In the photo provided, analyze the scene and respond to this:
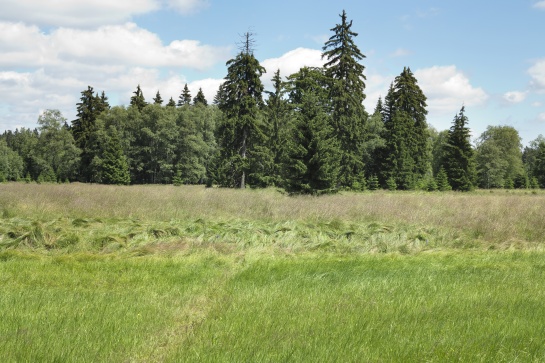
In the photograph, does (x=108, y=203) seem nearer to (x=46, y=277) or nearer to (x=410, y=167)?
(x=46, y=277)

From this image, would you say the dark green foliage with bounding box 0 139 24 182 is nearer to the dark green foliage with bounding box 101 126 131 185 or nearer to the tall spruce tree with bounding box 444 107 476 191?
the dark green foliage with bounding box 101 126 131 185

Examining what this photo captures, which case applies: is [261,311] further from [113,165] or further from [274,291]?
[113,165]

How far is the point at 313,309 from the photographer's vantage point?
17.0 ft

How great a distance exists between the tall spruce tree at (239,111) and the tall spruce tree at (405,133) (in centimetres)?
1951

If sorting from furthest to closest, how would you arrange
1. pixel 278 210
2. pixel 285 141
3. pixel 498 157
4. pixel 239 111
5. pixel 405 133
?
pixel 498 157 < pixel 405 133 < pixel 285 141 < pixel 239 111 < pixel 278 210

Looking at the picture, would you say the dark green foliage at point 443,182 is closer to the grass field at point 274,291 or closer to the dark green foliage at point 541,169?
the dark green foliage at point 541,169

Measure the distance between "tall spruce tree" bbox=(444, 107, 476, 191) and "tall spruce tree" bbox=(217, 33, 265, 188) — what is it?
24353 millimetres

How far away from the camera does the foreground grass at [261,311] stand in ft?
12.8

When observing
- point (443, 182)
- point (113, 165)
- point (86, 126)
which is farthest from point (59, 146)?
point (443, 182)

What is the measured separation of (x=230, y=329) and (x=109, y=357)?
4.15ft

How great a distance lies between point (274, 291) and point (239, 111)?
100 feet

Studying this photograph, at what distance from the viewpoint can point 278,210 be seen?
51.5 feet

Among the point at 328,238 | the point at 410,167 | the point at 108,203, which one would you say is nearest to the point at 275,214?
the point at 328,238

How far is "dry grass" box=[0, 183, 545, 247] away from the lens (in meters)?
13.6
